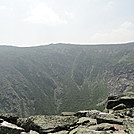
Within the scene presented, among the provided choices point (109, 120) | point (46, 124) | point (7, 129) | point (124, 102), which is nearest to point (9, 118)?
point (7, 129)

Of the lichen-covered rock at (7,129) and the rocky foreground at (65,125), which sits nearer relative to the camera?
the lichen-covered rock at (7,129)

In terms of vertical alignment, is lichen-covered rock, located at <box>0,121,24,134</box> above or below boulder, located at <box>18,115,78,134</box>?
above

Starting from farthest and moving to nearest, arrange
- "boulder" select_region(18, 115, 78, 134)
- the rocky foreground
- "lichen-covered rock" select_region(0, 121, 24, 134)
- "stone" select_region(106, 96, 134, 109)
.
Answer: "stone" select_region(106, 96, 134, 109) → "boulder" select_region(18, 115, 78, 134) → the rocky foreground → "lichen-covered rock" select_region(0, 121, 24, 134)

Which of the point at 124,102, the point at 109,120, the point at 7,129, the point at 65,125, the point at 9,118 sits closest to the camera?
the point at 7,129

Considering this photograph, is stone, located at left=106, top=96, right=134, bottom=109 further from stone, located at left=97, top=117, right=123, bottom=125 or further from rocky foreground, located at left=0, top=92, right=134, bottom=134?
stone, located at left=97, top=117, right=123, bottom=125

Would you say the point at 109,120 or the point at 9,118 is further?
the point at 9,118

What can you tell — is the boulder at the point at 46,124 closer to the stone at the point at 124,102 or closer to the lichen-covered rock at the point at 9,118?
the lichen-covered rock at the point at 9,118

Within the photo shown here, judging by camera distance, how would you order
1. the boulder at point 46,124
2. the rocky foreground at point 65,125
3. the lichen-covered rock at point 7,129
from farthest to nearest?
the boulder at point 46,124 < the rocky foreground at point 65,125 < the lichen-covered rock at point 7,129

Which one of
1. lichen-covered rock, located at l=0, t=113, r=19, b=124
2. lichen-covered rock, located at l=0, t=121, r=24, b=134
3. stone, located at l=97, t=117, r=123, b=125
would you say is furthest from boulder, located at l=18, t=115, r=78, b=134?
stone, located at l=97, t=117, r=123, b=125

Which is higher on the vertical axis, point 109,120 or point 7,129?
point 7,129

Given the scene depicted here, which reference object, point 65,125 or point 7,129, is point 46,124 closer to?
point 65,125

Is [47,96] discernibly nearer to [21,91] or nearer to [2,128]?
[21,91]

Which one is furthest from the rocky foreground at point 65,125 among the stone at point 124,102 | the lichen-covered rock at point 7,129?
the stone at point 124,102

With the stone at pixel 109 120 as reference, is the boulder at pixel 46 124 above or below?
below
